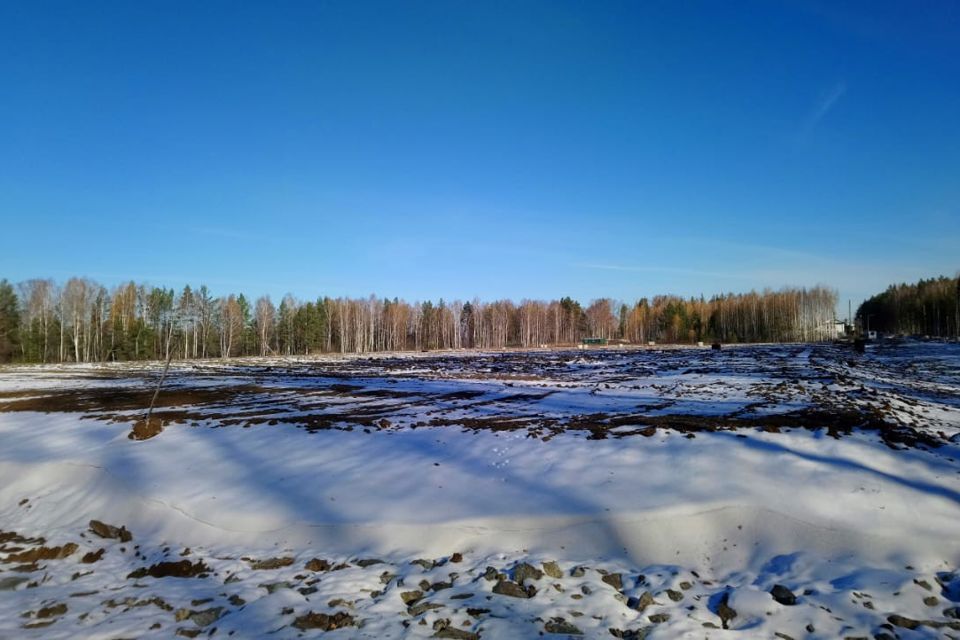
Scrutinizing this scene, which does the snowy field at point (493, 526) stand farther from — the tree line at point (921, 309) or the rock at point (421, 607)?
the tree line at point (921, 309)

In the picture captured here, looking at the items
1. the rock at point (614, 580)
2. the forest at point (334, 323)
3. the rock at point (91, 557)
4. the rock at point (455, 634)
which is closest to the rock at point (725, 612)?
the rock at point (614, 580)

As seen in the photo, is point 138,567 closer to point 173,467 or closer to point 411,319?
point 173,467

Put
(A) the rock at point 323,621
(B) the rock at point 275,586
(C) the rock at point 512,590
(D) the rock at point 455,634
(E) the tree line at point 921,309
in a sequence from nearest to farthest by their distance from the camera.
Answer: (D) the rock at point 455,634
(A) the rock at point 323,621
(C) the rock at point 512,590
(B) the rock at point 275,586
(E) the tree line at point 921,309

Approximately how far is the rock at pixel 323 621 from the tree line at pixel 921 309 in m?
112

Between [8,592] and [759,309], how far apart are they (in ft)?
424

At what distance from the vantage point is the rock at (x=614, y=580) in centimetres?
645

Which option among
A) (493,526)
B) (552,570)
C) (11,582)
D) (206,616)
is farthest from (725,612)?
(11,582)

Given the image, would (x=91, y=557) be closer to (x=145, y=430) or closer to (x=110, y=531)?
(x=110, y=531)

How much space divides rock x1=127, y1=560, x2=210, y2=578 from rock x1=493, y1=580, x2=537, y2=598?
4.06 metres

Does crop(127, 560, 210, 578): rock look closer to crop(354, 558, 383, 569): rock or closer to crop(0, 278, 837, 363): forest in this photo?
crop(354, 558, 383, 569): rock

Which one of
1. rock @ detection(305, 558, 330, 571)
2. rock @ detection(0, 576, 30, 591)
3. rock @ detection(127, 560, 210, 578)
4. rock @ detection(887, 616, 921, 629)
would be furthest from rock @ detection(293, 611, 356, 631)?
rock @ detection(887, 616, 921, 629)

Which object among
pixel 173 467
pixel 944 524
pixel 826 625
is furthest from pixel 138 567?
pixel 944 524

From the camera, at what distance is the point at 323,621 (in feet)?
18.4

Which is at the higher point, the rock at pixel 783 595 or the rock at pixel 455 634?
the rock at pixel 455 634
